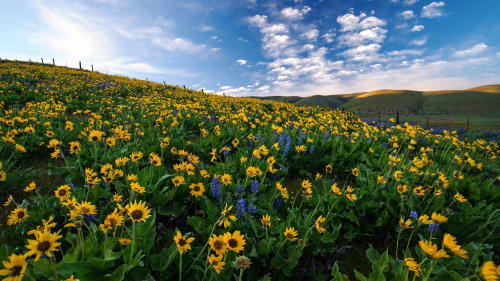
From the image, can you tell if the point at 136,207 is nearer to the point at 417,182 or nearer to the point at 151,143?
the point at 151,143

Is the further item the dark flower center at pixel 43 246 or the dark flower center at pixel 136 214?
the dark flower center at pixel 136 214

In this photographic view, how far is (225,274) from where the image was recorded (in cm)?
208

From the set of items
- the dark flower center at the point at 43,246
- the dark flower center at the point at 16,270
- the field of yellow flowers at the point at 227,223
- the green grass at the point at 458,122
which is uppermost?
the dark flower center at the point at 43,246

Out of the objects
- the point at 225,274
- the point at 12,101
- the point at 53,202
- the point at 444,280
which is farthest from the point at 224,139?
the point at 12,101

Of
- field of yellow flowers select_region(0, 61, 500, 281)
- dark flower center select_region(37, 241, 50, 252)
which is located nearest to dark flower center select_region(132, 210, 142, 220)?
field of yellow flowers select_region(0, 61, 500, 281)

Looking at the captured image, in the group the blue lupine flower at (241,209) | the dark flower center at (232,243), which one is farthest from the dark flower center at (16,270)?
the blue lupine flower at (241,209)

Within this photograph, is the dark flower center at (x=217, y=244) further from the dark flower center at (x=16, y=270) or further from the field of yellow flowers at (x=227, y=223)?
the dark flower center at (x=16, y=270)

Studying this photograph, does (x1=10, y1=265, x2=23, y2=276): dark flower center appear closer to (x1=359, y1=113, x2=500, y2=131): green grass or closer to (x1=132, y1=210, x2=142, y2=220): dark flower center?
(x1=132, y1=210, x2=142, y2=220): dark flower center

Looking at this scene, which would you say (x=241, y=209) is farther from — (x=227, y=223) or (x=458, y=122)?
(x=458, y=122)

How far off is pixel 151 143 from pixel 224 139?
1884 millimetres

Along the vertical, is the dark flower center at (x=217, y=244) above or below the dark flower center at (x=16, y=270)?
below

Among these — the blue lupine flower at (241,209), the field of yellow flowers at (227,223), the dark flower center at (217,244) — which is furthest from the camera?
the blue lupine flower at (241,209)

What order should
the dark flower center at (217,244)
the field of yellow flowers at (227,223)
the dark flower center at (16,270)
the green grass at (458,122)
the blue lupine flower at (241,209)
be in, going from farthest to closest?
1. the green grass at (458,122)
2. the blue lupine flower at (241,209)
3. the field of yellow flowers at (227,223)
4. the dark flower center at (217,244)
5. the dark flower center at (16,270)

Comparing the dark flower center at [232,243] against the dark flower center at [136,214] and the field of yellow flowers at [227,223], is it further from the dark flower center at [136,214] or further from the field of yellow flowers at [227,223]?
Answer: the dark flower center at [136,214]
